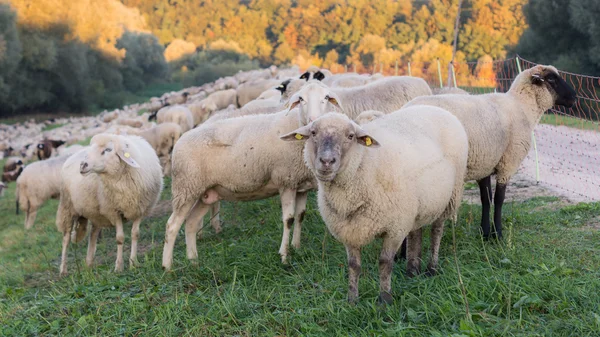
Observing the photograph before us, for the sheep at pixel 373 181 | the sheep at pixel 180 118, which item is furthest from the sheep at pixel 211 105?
the sheep at pixel 373 181

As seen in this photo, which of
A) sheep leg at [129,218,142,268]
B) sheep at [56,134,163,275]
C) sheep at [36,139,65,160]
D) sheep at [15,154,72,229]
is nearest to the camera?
sheep leg at [129,218,142,268]

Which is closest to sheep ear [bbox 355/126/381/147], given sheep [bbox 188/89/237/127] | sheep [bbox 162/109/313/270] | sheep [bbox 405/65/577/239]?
sheep [bbox 405/65/577/239]

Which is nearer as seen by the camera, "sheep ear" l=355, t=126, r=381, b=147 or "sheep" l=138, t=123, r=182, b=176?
"sheep ear" l=355, t=126, r=381, b=147

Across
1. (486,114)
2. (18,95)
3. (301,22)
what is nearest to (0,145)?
(18,95)

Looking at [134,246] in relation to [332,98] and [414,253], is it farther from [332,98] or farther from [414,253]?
[414,253]

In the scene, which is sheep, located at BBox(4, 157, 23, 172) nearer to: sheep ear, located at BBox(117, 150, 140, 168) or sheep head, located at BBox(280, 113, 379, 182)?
sheep ear, located at BBox(117, 150, 140, 168)

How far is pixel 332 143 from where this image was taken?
391 cm

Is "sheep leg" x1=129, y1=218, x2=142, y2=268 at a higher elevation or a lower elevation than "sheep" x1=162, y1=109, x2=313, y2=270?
lower

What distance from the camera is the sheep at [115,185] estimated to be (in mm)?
6820

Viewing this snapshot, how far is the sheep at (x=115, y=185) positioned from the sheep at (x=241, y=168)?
0.88m

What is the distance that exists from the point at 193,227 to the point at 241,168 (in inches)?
38.8

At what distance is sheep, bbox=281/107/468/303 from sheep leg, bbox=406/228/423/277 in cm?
25

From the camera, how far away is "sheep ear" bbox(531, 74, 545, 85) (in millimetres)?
5906

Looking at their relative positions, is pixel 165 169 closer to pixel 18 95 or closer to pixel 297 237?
pixel 297 237
